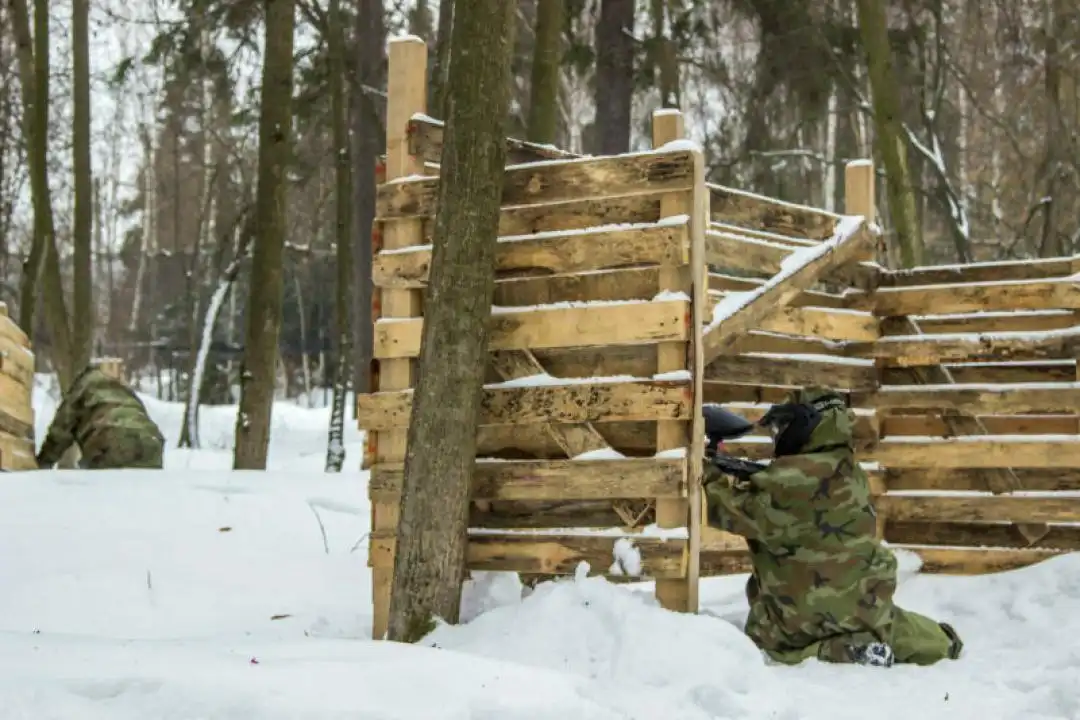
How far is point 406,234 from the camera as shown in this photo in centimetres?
550

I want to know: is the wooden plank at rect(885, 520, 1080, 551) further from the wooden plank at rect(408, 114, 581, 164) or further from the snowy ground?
the wooden plank at rect(408, 114, 581, 164)

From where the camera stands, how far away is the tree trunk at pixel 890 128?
1010cm

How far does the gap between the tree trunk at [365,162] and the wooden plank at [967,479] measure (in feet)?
22.3

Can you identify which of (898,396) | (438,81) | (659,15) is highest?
(659,15)

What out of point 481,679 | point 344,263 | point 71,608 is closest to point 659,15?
point 344,263

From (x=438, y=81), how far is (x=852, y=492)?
8.55 metres

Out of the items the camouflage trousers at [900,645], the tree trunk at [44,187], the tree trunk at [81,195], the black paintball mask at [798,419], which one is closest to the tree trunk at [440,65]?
the tree trunk at [81,195]

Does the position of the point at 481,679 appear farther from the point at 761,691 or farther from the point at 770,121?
the point at 770,121

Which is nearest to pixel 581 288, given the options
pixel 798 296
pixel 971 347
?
pixel 798 296

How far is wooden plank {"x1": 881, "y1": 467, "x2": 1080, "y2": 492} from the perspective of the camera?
21.6 feet

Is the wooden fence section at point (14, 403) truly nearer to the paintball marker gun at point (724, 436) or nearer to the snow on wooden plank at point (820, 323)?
the snow on wooden plank at point (820, 323)

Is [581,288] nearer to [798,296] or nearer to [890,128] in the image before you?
[798,296]

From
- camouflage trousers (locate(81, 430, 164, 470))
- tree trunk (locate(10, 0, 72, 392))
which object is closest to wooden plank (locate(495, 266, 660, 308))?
camouflage trousers (locate(81, 430, 164, 470))

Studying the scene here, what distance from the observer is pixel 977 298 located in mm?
7016
